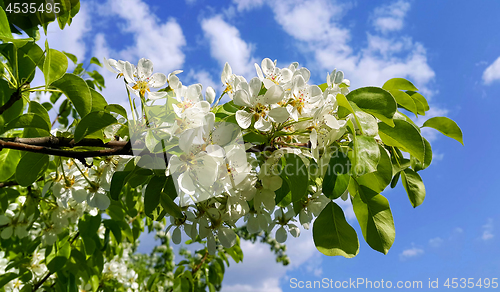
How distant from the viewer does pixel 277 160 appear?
0.99 metres

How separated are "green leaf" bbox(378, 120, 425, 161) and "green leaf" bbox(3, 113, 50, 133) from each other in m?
1.18

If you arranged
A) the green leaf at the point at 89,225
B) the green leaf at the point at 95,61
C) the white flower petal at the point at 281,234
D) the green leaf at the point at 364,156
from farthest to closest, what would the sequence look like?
the green leaf at the point at 95,61, the green leaf at the point at 89,225, the white flower petal at the point at 281,234, the green leaf at the point at 364,156

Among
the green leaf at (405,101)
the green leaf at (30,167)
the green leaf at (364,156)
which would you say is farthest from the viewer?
the green leaf at (30,167)

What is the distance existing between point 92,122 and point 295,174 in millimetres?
630

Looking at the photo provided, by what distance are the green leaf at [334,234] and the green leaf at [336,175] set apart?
237 mm

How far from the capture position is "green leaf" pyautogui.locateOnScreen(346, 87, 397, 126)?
90 cm

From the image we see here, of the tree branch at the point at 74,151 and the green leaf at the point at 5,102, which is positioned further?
the green leaf at the point at 5,102

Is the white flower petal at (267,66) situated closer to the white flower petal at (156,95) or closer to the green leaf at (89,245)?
the white flower petal at (156,95)

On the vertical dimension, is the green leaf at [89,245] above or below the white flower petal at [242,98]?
below

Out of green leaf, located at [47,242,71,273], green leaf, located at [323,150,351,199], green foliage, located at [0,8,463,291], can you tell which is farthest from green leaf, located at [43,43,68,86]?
green leaf, located at [47,242,71,273]

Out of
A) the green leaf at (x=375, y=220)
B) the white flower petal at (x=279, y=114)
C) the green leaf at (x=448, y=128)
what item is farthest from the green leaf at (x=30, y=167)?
the green leaf at (x=448, y=128)

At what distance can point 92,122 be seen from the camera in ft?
3.25

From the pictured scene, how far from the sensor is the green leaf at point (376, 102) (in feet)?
2.94

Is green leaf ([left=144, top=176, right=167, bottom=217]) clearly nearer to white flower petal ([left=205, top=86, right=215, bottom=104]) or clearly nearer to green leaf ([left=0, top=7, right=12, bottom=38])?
white flower petal ([left=205, top=86, right=215, bottom=104])
